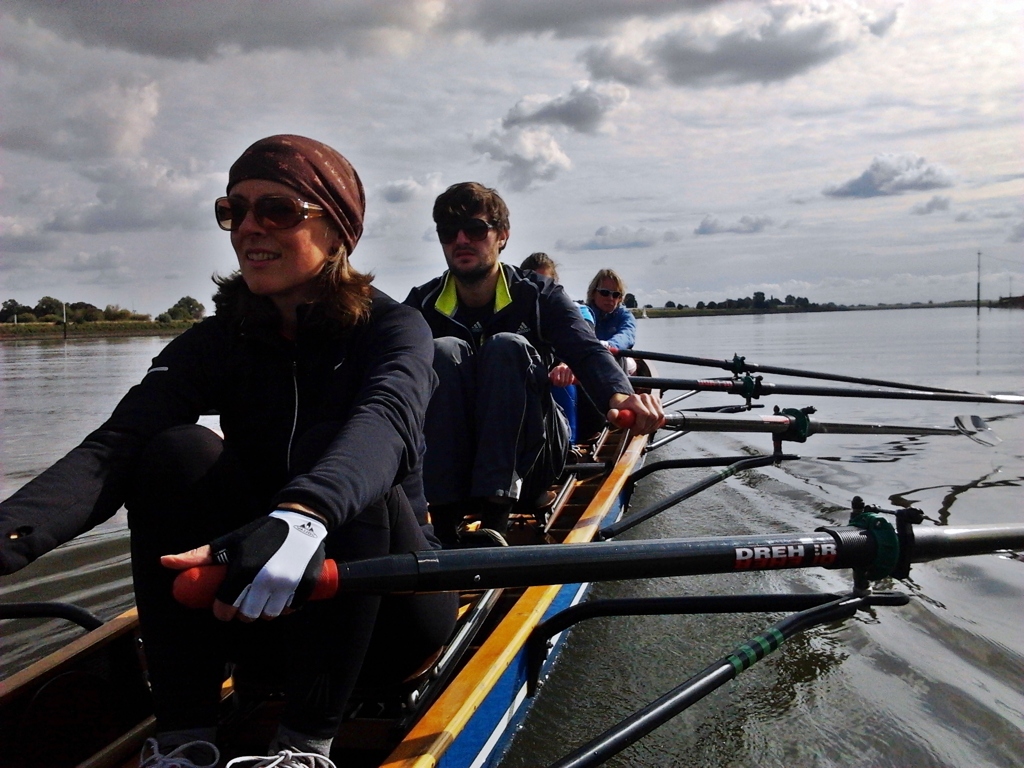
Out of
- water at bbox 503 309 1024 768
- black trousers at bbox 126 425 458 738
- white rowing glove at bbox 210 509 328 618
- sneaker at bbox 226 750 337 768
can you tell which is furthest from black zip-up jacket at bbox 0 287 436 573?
water at bbox 503 309 1024 768

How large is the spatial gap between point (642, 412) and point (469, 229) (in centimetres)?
156

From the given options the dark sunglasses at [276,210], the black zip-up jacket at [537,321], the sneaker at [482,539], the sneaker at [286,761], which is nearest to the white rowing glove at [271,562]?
the sneaker at [286,761]

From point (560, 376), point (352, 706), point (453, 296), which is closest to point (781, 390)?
point (560, 376)

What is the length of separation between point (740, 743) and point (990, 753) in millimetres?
885

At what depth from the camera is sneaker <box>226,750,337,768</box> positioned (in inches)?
68.6

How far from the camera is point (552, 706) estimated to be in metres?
3.31

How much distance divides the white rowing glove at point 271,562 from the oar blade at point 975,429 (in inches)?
320

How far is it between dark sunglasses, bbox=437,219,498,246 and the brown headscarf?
155 centimetres

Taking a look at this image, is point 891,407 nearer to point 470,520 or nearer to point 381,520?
point 470,520

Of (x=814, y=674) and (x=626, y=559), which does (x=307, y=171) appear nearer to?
(x=626, y=559)

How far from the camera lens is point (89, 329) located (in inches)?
1715

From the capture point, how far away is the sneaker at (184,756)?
182cm

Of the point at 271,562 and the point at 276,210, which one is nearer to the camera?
the point at 271,562

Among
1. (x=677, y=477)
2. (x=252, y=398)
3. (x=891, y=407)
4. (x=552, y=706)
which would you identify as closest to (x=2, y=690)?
A: (x=252, y=398)
